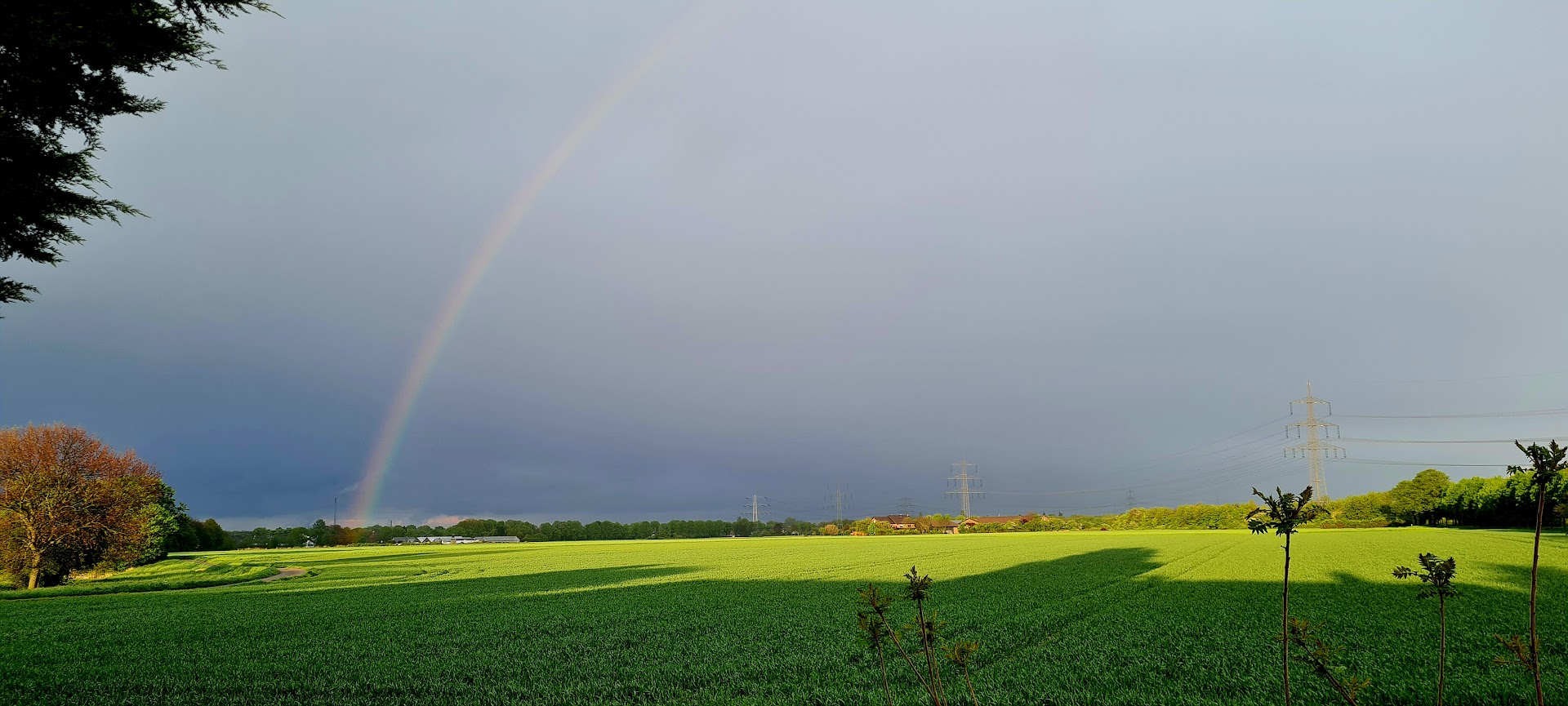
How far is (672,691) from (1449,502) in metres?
113

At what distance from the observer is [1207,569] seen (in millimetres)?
26641

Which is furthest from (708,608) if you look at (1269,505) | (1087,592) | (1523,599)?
(1523,599)

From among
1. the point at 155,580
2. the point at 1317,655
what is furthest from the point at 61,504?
the point at 1317,655

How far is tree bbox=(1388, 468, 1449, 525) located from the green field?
83186 millimetres

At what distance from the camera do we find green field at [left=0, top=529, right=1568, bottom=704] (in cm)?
A: 930

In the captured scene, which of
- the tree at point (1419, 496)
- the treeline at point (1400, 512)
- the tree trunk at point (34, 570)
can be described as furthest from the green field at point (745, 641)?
the tree at point (1419, 496)

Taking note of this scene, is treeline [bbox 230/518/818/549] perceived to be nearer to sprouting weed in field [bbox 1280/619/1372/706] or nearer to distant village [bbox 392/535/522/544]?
distant village [bbox 392/535/522/544]

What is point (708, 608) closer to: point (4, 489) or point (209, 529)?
point (4, 489)

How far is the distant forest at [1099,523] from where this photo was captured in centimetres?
7869

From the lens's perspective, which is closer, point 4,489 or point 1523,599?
point 1523,599

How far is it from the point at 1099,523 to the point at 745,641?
119 meters

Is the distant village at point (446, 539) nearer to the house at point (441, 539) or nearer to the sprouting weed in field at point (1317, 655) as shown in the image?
the house at point (441, 539)

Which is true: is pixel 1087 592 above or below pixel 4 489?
below

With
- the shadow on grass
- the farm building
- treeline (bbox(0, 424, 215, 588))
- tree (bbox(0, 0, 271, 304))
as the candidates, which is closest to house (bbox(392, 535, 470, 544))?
the farm building
